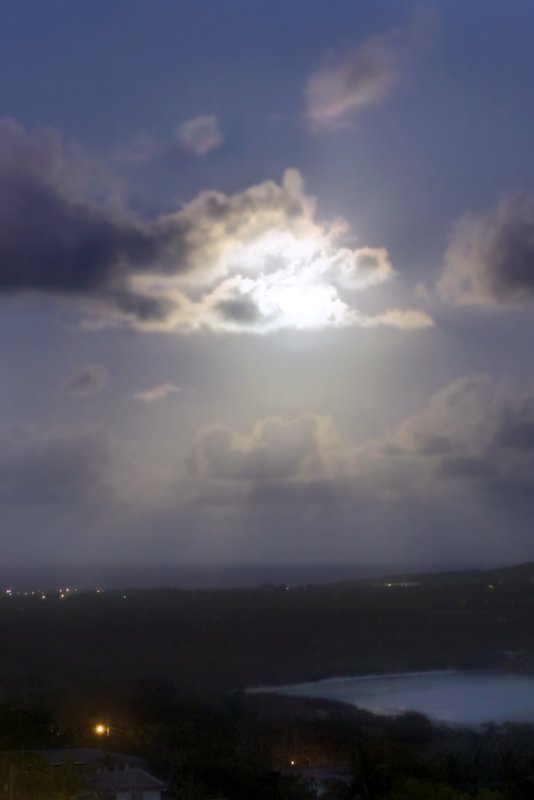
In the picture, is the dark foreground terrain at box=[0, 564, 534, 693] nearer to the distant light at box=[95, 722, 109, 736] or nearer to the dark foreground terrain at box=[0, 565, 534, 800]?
the dark foreground terrain at box=[0, 565, 534, 800]

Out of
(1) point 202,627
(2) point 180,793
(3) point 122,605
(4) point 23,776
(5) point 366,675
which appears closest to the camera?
(4) point 23,776

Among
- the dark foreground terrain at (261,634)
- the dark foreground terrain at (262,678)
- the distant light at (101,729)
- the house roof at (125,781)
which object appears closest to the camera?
the house roof at (125,781)

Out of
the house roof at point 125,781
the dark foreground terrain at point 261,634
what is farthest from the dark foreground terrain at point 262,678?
the house roof at point 125,781

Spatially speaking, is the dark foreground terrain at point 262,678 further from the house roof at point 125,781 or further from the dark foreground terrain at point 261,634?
the house roof at point 125,781

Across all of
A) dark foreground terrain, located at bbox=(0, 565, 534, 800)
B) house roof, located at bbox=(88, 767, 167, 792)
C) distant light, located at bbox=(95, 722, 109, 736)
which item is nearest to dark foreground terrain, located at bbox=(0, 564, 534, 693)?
dark foreground terrain, located at bbox=(0, 565, 534, 800)

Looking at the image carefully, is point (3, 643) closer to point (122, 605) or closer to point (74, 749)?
point (122, 605)

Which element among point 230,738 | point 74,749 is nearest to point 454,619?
point 230,738

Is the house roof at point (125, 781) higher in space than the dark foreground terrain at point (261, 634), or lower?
lower

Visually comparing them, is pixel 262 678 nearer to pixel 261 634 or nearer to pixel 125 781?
pixel 261 634
